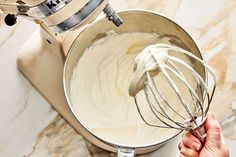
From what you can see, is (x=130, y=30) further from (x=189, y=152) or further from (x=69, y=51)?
(x=189, y=152)

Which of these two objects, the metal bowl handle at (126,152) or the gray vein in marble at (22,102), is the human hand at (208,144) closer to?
the metal bowl handle at (126,152)

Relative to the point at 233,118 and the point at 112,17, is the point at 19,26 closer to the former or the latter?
the point at 112,17

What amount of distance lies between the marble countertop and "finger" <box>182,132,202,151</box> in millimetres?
152

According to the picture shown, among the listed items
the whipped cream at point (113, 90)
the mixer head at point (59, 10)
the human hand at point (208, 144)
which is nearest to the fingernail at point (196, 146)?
the human hand at point (208, 144)

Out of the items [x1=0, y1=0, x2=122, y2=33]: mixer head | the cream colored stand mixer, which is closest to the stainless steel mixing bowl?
the cream colored stand mixer

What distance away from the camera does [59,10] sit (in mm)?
714

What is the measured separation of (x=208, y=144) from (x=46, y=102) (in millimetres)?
324

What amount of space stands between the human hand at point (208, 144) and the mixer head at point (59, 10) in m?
0.23

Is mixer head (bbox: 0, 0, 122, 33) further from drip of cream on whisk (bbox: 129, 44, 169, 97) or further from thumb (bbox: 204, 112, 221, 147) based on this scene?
thumb (bbox: 204, 112, 221, 147)

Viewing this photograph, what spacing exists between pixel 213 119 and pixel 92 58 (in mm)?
254

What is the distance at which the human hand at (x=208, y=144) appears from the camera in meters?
0.82

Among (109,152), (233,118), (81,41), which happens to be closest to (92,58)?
(81,41)

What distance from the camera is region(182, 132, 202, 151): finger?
84cm

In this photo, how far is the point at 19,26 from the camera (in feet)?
3.35
